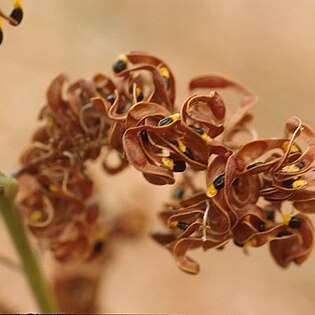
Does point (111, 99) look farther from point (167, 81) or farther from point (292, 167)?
point (292, 167)

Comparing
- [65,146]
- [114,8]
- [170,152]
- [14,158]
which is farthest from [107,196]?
[114,8]

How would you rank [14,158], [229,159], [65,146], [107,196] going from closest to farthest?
[229,159]
[65,146]
[107,196]
[14,158]

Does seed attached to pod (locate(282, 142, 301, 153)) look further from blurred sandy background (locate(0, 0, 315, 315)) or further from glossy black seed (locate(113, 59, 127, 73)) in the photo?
blurred sandy background (locate(0, 0, 315, 315))

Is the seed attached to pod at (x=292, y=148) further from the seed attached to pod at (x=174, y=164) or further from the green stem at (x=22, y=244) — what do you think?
the green stem at (x=22, y=244)

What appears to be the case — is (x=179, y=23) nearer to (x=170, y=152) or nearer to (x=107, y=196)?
(x=107, y=196)

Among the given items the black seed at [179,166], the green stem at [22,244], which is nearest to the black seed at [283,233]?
the black seed at [179,166]
